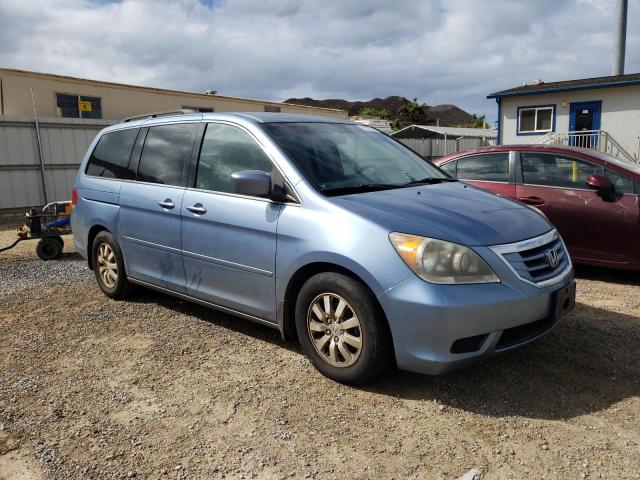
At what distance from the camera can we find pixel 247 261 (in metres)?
3.84

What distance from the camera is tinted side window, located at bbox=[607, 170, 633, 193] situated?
563 centimetres

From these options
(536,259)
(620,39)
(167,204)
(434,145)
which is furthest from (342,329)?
(620,39)

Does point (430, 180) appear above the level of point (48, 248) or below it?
above

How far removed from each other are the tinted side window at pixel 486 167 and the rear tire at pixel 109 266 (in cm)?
419

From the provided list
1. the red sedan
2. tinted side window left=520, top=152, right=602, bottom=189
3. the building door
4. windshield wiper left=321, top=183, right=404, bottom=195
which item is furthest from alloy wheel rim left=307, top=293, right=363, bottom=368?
the building door

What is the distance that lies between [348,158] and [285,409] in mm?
1873

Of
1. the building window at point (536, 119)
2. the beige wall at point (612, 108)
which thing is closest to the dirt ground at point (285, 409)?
the beige wall at point (612, 108)

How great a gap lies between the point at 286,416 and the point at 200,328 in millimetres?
1716

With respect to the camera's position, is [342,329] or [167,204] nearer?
[342,329]

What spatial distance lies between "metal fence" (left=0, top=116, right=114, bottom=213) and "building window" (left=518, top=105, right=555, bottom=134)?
634 inches

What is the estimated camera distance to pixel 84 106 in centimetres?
1830

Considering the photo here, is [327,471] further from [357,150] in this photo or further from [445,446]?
[357,150]

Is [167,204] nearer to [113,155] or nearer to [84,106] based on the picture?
[113,155]

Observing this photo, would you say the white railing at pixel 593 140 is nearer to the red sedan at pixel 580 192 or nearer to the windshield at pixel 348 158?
the red sedan at pixel 580 192
